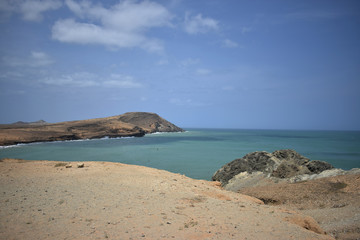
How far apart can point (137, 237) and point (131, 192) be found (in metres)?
3.02

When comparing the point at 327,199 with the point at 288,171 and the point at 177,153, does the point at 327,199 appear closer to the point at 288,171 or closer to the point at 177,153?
the point at 288,171

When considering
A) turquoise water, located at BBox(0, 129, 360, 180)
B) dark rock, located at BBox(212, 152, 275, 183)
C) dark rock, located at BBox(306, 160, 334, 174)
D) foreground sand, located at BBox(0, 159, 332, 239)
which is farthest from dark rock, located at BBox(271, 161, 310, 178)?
turquoise water, located at BBox(0, 129, 360, 180)

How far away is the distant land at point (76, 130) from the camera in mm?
53531

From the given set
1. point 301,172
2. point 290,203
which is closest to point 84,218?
point 290,203

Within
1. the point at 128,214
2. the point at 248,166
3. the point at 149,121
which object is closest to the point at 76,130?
the point at 149,121

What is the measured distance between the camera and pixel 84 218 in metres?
5.08

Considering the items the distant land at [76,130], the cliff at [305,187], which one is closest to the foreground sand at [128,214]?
the cliff at [305,187]

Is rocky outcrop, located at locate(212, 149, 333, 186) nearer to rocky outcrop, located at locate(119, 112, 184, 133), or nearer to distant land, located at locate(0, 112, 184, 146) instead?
distant land, located at locate(0, 112, 184, 146)

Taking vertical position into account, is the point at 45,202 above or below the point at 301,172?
above

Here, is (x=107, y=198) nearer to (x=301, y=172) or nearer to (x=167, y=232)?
(x=167, y=232)

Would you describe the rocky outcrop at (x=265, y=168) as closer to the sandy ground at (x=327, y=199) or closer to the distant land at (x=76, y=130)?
the sandy ground at (x=327, y=199)

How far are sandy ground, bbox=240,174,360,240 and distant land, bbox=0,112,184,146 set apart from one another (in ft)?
181

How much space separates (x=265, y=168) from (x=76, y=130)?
70.2m

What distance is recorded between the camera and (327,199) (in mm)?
8875
